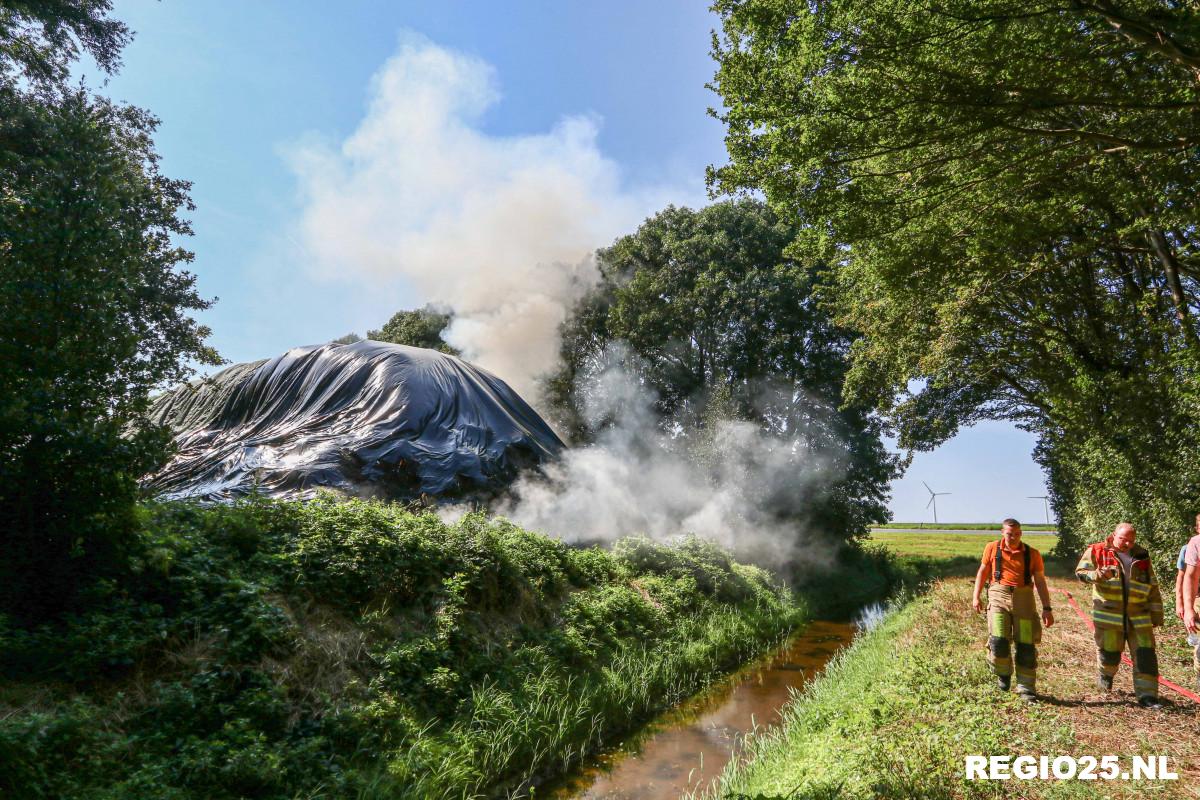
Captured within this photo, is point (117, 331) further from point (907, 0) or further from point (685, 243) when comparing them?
point (685, 243)

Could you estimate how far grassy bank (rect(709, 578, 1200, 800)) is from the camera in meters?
4.20

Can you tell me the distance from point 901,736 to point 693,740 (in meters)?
2.93

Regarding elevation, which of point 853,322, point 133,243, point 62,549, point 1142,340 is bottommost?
point 62,549

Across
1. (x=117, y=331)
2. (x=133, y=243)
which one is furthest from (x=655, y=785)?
(x=133, y=243)

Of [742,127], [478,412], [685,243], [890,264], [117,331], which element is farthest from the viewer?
[685,243]

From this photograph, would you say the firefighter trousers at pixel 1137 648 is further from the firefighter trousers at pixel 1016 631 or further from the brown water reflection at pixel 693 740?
the brown water reflection at pixel 693 740

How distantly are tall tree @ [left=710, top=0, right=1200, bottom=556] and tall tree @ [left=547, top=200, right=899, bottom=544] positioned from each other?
8738mm

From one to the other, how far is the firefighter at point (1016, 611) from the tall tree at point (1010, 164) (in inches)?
173

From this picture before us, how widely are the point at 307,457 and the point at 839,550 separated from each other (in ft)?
59.2

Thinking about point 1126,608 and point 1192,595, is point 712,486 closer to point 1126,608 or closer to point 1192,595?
point 1126,608

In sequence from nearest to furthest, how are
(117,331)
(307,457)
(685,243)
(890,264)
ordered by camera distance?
(117,331) < (890,264) < (307,457) < (685,243)

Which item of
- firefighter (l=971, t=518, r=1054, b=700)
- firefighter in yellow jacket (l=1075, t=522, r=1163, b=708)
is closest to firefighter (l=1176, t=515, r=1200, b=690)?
firefighter in yellow jacket (l=1075, t=522, r=1163, b=708)

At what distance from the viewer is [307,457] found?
12.5 meters

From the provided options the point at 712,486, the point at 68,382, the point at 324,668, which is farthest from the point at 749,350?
the point at 68,382
